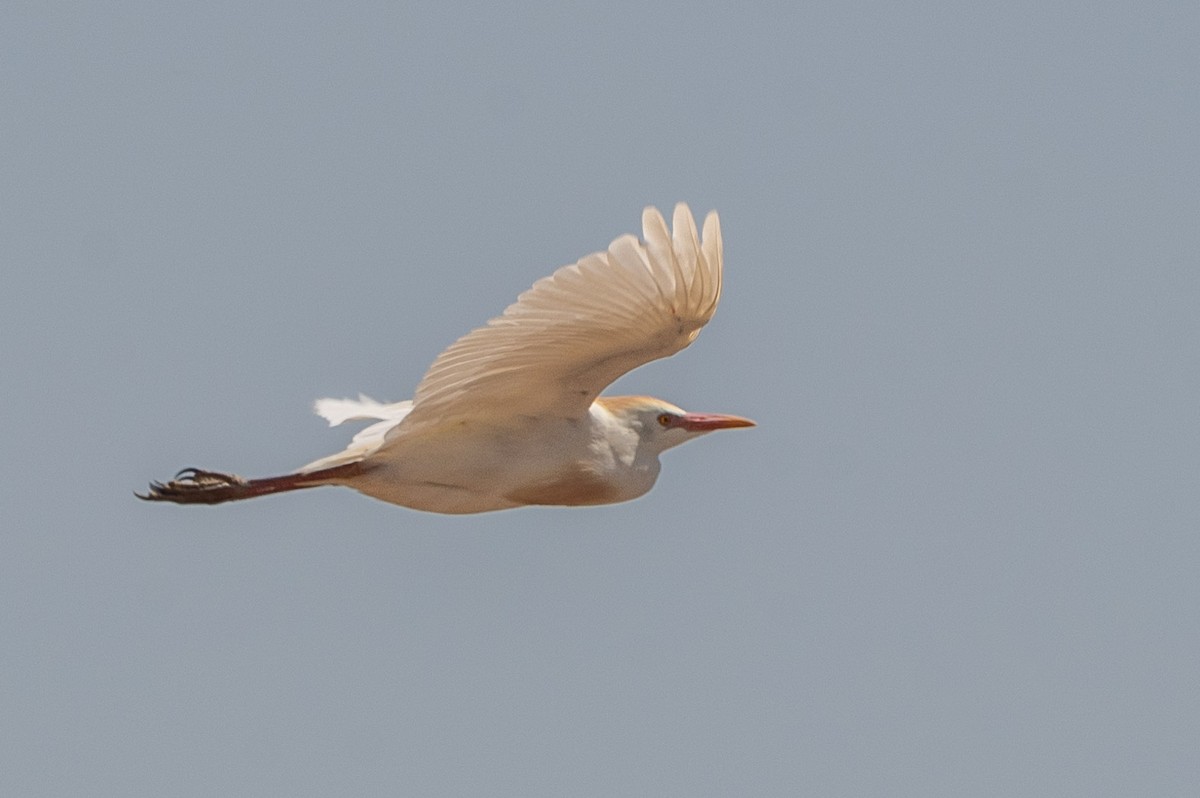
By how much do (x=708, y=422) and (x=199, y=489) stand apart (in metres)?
2.92

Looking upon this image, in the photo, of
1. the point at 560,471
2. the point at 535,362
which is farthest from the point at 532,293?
the point at 560,471

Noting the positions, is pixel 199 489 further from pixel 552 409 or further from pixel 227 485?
pixel 552 409

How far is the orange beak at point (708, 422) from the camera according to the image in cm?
1211

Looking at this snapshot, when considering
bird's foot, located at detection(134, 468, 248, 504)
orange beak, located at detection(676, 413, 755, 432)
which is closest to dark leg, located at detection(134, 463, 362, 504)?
bird's foot, located at detection(134, 468, 248, 504)

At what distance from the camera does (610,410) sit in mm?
11781

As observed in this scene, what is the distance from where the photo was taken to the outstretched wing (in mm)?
9750

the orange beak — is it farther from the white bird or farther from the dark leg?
the dark leg

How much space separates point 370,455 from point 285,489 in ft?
1.76

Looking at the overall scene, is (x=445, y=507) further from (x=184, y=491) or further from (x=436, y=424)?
(x=184, y=491)

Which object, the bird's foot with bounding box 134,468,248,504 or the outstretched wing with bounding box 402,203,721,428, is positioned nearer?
the outstretched wing with bounding box 402,203,721,428

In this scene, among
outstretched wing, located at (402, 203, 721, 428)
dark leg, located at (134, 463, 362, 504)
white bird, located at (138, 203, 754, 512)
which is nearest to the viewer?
outstretched wing, located at (402, 203, 721, 428)

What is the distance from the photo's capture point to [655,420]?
39.2ft

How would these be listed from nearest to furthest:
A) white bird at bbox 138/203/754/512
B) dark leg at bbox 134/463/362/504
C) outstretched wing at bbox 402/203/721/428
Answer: outstretched wing at bbox 402/203/721/428
white bird at bbox 138/203/754/512
dark leg at bbox 134/463/362/504

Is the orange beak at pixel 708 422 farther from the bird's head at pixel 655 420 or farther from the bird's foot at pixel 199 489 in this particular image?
the bird's foot at pixel 199 489
